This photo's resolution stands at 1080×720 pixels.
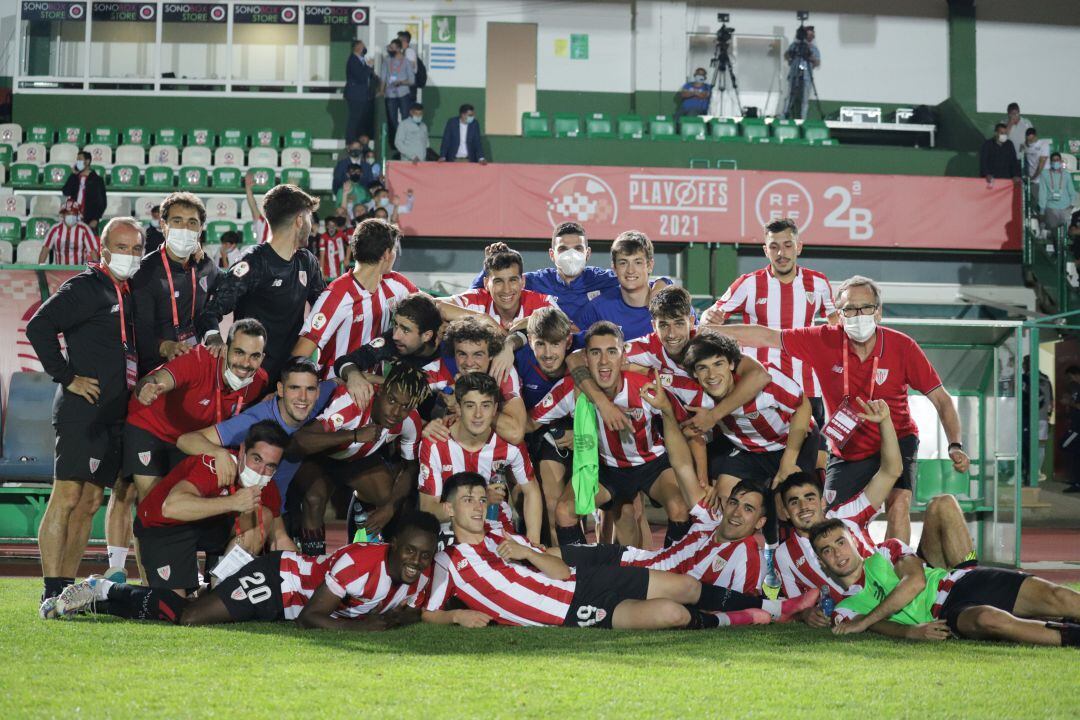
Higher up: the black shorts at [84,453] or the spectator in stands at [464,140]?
the spectator in stands at [464,140]

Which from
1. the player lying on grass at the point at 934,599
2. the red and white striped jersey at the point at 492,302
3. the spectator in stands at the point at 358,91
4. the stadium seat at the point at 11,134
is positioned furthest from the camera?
the stadium seat at the point at 11,134

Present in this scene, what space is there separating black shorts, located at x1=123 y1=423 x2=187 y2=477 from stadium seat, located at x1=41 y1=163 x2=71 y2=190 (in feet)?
44.8

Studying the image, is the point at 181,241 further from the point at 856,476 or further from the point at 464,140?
the point at 464,140

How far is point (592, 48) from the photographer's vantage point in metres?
21.4

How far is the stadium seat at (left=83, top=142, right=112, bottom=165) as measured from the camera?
60.2 ft

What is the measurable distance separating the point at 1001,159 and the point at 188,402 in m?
15.0

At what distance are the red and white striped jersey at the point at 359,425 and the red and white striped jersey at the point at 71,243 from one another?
9.32 meters

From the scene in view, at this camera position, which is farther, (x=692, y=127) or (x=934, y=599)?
(x=692, y=127)

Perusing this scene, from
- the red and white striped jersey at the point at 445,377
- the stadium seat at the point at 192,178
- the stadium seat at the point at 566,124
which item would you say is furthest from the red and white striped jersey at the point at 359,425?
the stadium seat at the point at 192,178

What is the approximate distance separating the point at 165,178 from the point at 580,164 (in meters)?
6.71

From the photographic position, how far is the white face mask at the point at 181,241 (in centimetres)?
616

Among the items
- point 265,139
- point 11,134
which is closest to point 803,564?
point 265,139

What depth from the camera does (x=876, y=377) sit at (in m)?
6.44

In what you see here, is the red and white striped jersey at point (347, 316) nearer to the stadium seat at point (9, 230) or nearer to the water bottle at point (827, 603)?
the water bottle at point (827, 603)
